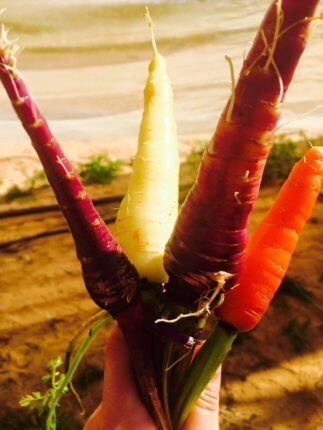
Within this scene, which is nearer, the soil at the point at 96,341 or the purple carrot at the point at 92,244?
the purple carrot at the point at 92,244

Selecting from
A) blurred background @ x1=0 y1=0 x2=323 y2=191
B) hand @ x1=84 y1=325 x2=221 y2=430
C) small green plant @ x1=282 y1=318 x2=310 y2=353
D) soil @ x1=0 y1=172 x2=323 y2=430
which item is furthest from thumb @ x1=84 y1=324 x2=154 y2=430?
blurred background @ x1=0 y1=0 x2=323 y2=191

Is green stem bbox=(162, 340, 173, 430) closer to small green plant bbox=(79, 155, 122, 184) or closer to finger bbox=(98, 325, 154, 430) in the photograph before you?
finger bbox=(98, 325, 154, 430)

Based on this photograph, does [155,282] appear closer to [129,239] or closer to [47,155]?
[129,239]

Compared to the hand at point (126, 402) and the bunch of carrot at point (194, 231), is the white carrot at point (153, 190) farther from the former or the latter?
the hand at point (126, 402)

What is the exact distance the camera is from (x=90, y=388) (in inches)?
53.9

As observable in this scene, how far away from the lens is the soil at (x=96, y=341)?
133cm

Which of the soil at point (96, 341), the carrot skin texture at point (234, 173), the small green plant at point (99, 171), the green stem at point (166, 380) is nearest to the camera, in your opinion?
the carrot skin texture at point (234, 173)

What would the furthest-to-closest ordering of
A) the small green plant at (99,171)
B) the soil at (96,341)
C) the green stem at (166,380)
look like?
the small green plant at (99,171)
the soil at (96,341)
the green stem at (166,380)

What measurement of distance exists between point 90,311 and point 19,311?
198mm

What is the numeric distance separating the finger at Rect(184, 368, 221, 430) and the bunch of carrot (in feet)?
0.07

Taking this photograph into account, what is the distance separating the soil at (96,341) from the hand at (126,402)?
606mm

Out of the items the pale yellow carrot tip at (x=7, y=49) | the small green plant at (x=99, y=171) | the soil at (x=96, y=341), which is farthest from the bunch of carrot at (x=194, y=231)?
the small green plant at (x=99, y=171)

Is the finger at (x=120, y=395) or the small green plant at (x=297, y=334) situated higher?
the finger at (x=120, y=395)

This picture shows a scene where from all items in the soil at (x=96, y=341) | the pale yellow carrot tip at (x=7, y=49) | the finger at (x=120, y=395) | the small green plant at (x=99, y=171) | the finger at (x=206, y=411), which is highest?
the pale yellow carrot tip at (x=7, y=49)
